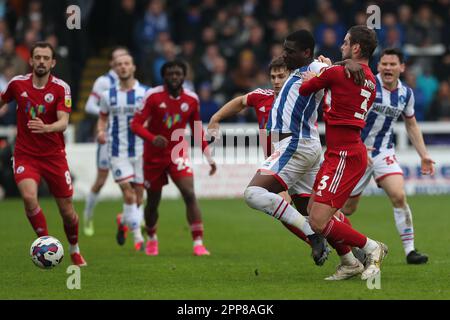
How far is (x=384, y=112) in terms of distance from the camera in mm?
12648

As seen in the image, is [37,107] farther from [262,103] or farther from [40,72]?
[262,103]

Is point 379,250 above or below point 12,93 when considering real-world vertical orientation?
below

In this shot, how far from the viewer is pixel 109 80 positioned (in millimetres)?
15977

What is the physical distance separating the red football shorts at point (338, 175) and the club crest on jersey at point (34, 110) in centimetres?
332

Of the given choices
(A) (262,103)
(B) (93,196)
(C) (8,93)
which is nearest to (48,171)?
(C) (8,93)

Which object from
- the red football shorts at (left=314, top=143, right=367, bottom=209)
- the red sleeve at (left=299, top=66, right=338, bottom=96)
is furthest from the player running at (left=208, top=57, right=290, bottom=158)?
the red sleeve at (left=299, top=66, right=338, bottom=96)

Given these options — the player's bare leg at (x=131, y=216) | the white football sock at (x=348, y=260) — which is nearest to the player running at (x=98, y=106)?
the player's bare leg at (x=131, y=216)

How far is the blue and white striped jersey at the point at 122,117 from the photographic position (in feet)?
48.1

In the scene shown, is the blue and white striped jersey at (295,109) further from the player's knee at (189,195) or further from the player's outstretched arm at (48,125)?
the player's knee at (189,195)

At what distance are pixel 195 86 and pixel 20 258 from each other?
1243 centimetres

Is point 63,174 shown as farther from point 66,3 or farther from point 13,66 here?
point 66,3

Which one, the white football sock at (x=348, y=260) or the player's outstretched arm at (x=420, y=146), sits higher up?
the player's outstretched arm at (x=420, y=146)
